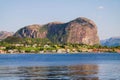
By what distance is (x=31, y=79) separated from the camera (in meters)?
71.3

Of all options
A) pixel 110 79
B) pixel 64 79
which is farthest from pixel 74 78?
pixel 110 79

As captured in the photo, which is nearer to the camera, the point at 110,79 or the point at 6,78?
the point at 110,79

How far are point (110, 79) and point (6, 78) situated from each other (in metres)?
19.5

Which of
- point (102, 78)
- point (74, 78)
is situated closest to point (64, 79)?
point (74, 78)

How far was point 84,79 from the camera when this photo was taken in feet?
229

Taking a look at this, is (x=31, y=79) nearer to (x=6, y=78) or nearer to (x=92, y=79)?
(x=6, y=78)

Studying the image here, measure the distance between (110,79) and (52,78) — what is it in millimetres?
11161

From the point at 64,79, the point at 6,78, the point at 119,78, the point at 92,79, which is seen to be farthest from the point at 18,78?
the point at 119,78

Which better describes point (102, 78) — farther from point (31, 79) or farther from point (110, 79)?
point (31, 79)

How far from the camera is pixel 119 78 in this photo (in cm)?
7031

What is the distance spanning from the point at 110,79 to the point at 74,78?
6.93 metres

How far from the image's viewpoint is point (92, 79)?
230ft

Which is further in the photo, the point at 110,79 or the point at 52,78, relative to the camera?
the point at 52,78

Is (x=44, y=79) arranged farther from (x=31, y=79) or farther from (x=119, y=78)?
(x=119, y=78)
